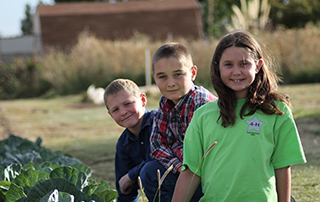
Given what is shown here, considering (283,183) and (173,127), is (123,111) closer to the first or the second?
(173,127)

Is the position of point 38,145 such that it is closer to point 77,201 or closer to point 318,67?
point 77,201

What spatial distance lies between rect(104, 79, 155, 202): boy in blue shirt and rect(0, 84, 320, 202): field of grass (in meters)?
0.77

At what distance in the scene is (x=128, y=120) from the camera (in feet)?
7.88

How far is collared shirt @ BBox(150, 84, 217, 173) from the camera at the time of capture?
6.93 feet

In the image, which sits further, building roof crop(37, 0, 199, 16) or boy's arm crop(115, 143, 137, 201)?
building roof crop(37, 0, 199, 16)

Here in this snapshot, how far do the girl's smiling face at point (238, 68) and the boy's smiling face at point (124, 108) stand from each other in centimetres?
83

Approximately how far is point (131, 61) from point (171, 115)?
36.0 feet

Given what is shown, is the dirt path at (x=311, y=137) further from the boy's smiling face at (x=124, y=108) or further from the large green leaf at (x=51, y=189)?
the large green leaf at (x=51, y=189)

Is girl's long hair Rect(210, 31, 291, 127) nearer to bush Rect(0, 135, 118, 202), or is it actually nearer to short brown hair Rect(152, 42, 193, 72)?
short brown hair Rect(152, 42, 193, 72)

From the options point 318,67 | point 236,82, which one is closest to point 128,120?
point 236,82

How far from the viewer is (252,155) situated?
1.60m

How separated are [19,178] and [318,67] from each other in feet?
36.2

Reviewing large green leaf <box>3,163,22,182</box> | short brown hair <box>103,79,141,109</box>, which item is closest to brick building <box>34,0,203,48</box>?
large green leaf <box>3,163,22,182</box>

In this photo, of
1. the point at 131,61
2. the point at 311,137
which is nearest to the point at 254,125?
the point at 311,137
